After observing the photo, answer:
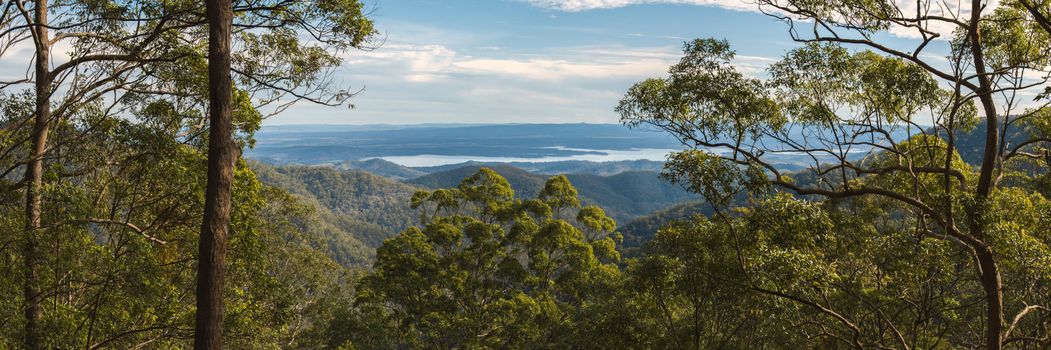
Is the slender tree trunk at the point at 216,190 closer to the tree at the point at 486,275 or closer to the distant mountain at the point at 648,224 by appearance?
the tree at the point at 486,275

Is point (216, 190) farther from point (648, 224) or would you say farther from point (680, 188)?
point (648, 224)

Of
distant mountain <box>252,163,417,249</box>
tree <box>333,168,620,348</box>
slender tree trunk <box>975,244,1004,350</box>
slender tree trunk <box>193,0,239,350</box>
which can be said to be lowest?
distant mountain <box>252,163,417,249</box>

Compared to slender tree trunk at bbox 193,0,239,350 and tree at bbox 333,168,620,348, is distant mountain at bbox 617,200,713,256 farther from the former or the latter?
slender tree trunk at bbox 193,0,239,350

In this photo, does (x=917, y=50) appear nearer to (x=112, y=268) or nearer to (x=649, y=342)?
(x=649, y=342)

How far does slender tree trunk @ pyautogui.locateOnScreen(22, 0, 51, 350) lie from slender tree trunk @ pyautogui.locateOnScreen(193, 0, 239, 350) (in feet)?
9.62

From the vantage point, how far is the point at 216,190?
5.61 metres

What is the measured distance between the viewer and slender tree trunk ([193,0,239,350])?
5461 millimetres

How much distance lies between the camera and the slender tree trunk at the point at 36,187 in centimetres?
751

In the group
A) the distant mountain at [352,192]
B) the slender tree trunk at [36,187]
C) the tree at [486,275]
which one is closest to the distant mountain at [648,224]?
the distant mountain at [352,192]

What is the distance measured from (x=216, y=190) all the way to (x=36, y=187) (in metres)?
3.61

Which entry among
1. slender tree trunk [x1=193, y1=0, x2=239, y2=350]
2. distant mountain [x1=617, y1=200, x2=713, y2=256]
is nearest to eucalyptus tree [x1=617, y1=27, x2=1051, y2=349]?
slender tree trunk [x1=193, y1=0, x2=239, y2=350]

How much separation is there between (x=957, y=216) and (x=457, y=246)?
558 inches

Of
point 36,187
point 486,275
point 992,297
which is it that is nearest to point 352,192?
Result: point 486,275

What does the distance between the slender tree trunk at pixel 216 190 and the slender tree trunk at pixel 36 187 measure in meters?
2.93
